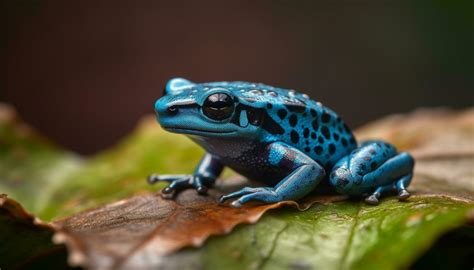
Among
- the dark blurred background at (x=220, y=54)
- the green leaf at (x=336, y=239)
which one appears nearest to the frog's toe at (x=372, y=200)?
the green leaf at (x=336, y=239)

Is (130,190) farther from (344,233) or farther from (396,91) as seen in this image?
(396,91)

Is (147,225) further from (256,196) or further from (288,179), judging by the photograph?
(288,179)

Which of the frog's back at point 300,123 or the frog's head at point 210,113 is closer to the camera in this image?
the frog's head at point 210,113

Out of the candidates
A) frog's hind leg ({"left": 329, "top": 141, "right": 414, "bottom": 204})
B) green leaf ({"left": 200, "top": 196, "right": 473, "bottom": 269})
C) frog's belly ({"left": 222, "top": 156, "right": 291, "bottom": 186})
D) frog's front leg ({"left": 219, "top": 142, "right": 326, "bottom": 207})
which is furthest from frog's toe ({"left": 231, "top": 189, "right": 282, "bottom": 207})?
frog's hind leg ({"left": 329, "top": 141, "right": 414, "bottom": 204})

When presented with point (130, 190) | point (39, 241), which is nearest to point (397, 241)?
point (39, 241)

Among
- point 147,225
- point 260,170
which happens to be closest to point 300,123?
point 260,170

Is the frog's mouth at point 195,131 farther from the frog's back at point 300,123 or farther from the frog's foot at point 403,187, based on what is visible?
the frog's foot at point 403,187

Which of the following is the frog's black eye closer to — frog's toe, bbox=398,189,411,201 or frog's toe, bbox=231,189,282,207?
frog's toe, bbox=231,189,282,207
